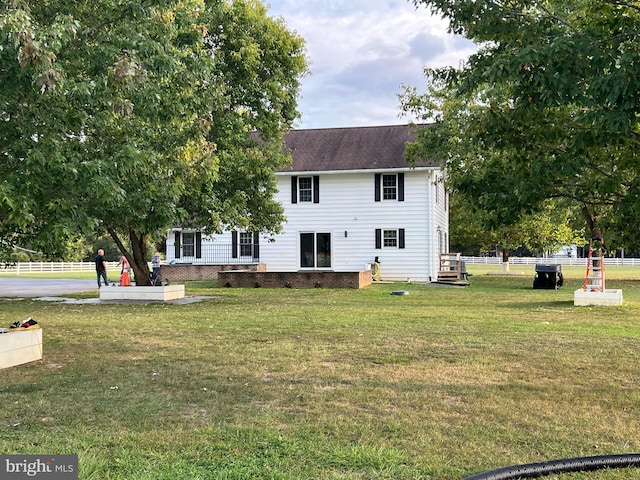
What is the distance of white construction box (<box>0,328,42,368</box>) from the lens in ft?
23.4

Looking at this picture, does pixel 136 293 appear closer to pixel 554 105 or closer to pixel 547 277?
pixel 554 105

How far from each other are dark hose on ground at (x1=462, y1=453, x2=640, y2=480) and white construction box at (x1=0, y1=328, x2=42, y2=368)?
6.02 m

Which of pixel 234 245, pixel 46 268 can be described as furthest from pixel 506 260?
pixel 46 268

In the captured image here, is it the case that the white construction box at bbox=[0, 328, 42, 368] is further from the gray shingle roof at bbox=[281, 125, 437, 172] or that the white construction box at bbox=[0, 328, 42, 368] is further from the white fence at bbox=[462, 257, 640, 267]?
the white fence at bbox=[462, 257, 640, 267]

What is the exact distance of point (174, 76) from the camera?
893cm

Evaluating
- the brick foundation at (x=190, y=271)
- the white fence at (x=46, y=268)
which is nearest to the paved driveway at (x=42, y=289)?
the brick foundation at (x=190, y=271)

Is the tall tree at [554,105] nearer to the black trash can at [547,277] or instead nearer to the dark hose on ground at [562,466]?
the dark hose on ground at [562,466]

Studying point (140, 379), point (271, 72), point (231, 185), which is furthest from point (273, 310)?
point (271, 72)

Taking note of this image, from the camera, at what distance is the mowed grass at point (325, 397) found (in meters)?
4.00

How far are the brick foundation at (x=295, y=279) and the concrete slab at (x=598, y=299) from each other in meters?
8.41

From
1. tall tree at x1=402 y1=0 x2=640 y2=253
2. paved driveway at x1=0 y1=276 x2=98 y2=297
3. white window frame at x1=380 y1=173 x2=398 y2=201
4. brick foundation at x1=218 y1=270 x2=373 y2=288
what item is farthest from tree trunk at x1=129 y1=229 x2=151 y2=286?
tall tree at x1=402 y1=0 x2=640 y2=253

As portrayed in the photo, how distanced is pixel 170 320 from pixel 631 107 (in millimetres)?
9498

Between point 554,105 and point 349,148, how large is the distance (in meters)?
22.4

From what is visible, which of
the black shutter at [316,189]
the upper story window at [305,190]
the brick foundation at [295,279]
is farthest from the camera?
the upper story window at [305,190]
